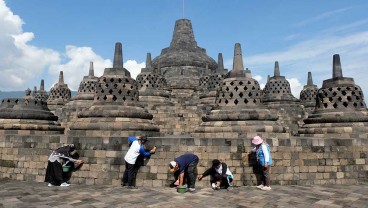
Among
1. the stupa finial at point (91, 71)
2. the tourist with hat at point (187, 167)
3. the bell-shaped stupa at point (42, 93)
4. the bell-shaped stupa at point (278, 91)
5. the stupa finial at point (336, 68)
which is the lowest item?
the tourist with hat at point (187, 167)

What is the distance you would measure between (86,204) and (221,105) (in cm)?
613

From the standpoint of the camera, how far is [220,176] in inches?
296

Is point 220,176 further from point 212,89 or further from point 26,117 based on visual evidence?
point 212,89

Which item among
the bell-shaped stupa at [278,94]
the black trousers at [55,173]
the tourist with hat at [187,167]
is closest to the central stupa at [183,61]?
the bell-shaped stupa at [278,94]

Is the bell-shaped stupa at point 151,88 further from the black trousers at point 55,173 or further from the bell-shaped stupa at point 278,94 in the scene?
the black trousers at point 55,173

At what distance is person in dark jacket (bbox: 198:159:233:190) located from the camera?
747 centimetres

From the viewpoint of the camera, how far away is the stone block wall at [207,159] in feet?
26.2

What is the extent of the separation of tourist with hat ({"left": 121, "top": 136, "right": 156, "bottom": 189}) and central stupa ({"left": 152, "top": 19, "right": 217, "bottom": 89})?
1992 cm

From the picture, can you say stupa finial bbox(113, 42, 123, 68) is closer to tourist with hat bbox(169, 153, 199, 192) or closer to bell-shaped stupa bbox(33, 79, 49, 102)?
tourist with hat bbox(169, 153, 199, 192)

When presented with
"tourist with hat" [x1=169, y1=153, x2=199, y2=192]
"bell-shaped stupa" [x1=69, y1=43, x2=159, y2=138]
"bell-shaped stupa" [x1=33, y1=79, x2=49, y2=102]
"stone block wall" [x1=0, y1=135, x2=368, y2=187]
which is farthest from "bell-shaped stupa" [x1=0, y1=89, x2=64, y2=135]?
"bell-shaped stupa" [x1=33, y1=79, x2=49, y2=102]

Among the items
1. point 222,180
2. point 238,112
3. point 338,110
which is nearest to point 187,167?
point 222,180

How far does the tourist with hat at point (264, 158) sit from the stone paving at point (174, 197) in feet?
0.81

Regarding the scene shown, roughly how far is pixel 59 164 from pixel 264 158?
530 centimetres

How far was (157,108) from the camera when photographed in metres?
16.7
